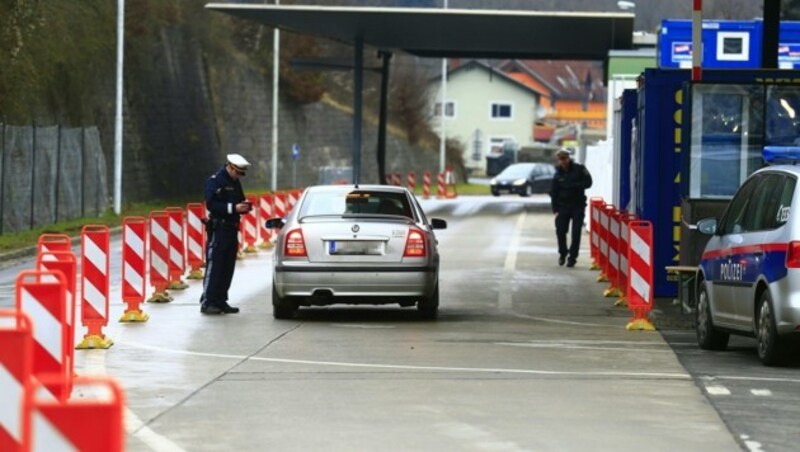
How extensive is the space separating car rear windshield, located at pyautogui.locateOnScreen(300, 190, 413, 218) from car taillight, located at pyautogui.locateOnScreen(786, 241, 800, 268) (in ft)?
19.3

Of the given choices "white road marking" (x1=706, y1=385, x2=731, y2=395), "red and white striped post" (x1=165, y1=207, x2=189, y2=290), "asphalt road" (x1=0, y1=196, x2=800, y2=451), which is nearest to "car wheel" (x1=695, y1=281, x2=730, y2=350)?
"asphalt road" (x1=0, y1=196, x2=800, y2=451)

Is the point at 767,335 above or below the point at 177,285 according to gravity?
above

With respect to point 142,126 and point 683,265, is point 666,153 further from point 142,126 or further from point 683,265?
point 142,126

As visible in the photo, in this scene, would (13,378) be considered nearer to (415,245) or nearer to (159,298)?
(415,245)

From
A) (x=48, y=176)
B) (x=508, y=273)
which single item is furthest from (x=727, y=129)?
(x=48, y=176)

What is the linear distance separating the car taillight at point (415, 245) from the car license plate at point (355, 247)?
0.86 feet

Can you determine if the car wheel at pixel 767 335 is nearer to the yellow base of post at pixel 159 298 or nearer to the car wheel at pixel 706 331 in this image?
the car wheel at pixel 706 331

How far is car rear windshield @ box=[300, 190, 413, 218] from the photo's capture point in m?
19.5

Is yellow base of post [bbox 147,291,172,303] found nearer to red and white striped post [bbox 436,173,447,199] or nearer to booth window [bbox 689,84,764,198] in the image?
booth window [bbox 689,84,764,198]

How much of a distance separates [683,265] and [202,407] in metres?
8.90

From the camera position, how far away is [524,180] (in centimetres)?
8069

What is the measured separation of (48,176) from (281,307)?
24.1m

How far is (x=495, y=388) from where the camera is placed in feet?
43.7

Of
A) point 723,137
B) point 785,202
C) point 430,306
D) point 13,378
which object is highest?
point 723,137
